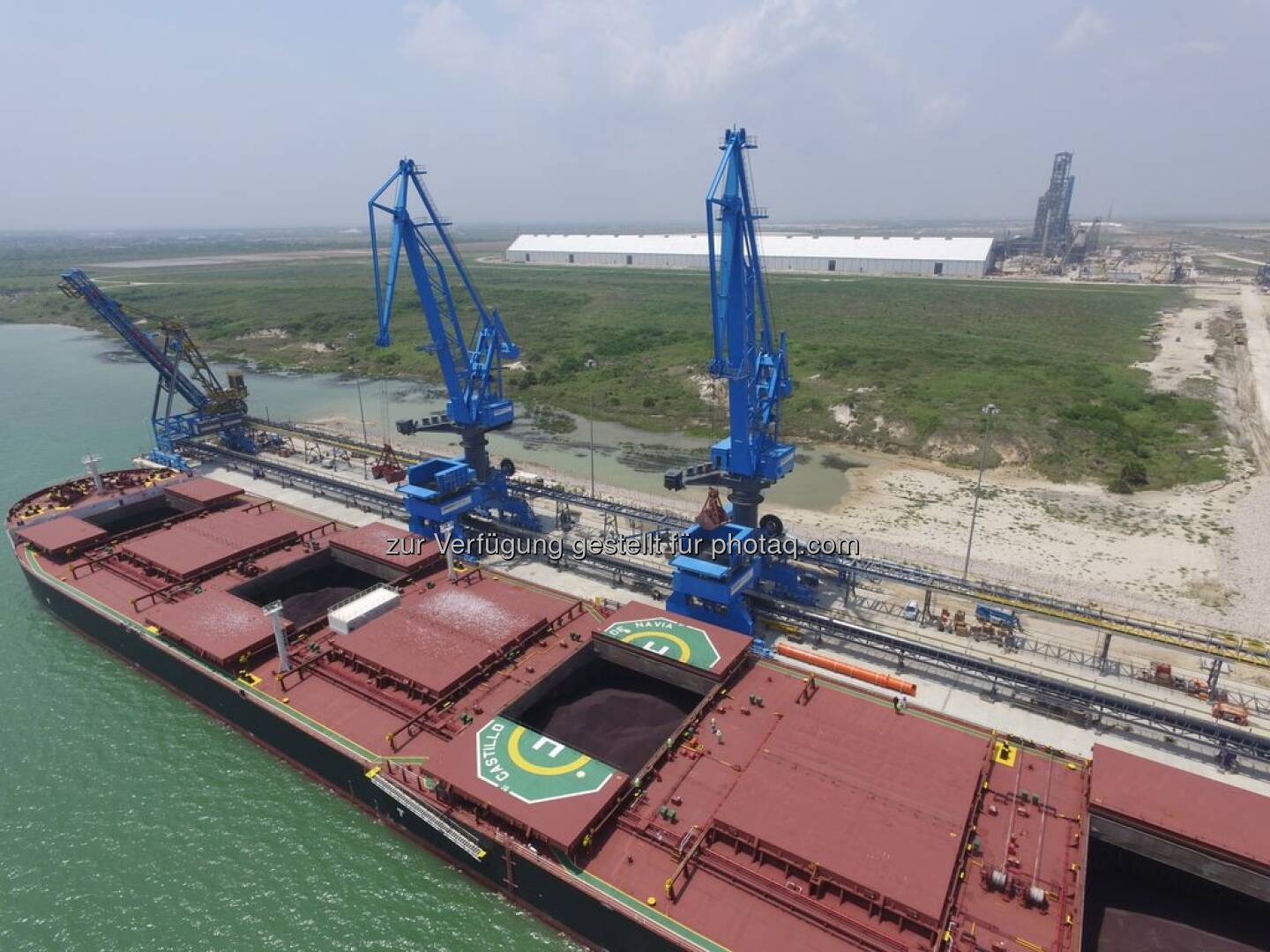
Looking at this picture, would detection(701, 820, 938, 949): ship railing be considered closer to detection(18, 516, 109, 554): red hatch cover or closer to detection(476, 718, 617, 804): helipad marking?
detection(476, 718, 617, 804): helipad marking

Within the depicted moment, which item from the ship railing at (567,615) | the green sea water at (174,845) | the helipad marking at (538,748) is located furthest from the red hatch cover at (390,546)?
the helipad marking at (538,748)

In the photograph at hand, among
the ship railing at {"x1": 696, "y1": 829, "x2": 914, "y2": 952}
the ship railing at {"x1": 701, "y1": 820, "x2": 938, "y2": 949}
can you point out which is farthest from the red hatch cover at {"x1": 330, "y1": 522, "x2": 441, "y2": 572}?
the ship railing at {"x1": 696, "y1": 829, "x2": 914, "y2": 952}

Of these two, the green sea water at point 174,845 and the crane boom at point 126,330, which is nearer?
the green sea water at point 174,845

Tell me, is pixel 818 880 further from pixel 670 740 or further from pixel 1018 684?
pixel 1018 684

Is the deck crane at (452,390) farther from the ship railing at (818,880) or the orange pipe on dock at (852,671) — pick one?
the ship railing at (818,880)

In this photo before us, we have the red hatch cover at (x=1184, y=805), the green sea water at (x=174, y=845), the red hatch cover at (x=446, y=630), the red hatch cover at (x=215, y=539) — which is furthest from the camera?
the red hatch cover at (x=215, y=539)
